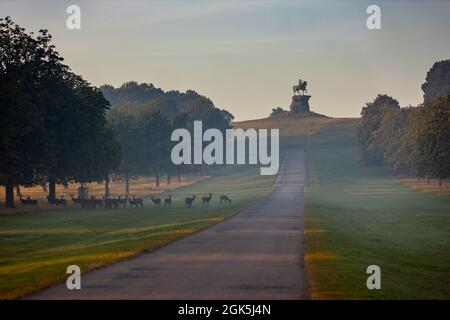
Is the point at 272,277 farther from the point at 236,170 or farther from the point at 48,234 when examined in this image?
the point at 236,170

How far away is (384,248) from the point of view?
36969 mm

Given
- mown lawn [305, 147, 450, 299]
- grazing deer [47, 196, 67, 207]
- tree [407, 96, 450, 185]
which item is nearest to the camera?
mown lawn [305, 147, 450, 299]

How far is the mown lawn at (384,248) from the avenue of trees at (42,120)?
2494 cm

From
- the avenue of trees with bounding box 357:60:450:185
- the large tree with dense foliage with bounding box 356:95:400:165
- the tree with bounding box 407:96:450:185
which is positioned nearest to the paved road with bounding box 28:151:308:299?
the tree with bounding box 407:96:450:185

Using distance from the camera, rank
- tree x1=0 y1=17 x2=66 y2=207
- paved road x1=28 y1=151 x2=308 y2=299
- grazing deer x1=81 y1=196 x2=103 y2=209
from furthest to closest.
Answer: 1. grazing deer x1=81 y1=196 x2=103 y2=209
2. tree x1=0 y1=17 x2=66 y2=207
3. paved road x1=28 y1=151 x2=308 y2=299

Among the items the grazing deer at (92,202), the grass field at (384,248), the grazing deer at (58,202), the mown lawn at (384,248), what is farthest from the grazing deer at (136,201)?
the mown lawn at (384,248)

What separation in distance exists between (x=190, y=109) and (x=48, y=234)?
133 meters

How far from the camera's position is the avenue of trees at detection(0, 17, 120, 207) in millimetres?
63281

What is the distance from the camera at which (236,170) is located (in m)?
163

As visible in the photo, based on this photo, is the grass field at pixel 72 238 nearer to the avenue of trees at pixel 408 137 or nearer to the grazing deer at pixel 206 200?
the grazing deer at pixel 206 200

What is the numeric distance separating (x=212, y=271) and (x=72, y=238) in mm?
20864

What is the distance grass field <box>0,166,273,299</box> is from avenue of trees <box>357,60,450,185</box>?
118 ft

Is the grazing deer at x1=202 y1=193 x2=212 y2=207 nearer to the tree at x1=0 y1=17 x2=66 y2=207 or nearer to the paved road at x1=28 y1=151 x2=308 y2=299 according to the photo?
the tree at x1=0 y1=17 x2=66 y2=207

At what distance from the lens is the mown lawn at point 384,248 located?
22547 mm
